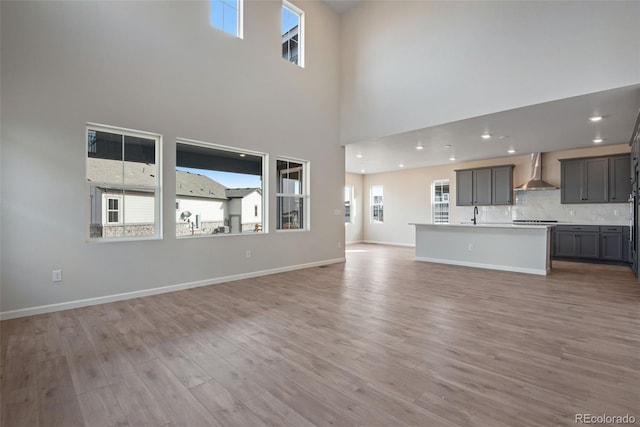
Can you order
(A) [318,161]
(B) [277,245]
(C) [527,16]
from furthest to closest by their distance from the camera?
(A) [318,161] < (B) [277,245] < (C) [527,16]

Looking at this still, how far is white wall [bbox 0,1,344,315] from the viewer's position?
331cm

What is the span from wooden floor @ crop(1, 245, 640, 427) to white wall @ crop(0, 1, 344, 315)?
22.5 inches

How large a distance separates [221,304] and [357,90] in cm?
514

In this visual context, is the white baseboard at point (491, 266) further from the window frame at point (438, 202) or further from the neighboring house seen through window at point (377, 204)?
the neighboring house seen through window at point (377, 204)

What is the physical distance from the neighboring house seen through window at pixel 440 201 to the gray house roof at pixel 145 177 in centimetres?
713

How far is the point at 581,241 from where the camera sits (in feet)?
22.9

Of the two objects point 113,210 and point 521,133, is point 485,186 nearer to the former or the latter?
point 521,133

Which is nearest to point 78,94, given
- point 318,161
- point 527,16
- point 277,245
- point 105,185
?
point 105,185

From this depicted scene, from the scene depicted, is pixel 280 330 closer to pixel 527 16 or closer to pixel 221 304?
pixel 221 304

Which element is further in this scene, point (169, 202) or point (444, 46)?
point (444, 46)

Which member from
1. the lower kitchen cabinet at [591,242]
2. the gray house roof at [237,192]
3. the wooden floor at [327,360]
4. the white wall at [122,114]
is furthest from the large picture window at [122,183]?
the lower kitchen cabinet at [591,242]

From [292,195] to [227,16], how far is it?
325 cm

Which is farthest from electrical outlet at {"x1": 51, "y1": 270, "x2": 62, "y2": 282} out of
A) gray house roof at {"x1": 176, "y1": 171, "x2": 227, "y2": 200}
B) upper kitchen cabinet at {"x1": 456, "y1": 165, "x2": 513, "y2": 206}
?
upper kitchen cabinet at {"x1": 456, "y1": 165, "x2": 513, "y2": 206}

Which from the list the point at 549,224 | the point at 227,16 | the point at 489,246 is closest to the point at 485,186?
the point at 549,224
